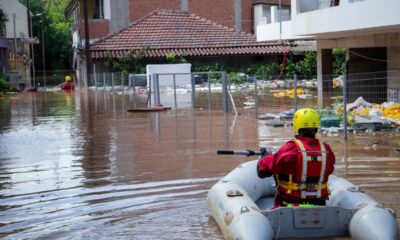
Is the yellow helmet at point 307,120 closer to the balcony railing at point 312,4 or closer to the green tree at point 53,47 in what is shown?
the balcony railing at point 312,4

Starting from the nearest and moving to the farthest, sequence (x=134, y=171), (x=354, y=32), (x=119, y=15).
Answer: (x=134, y=171)
(x=354, y=32)
(x=119, y=15)

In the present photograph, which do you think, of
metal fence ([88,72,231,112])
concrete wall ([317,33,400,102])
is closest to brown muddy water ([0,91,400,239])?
metal fence ([88,72,231,112])

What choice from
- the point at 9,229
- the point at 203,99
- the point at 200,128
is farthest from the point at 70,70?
the point at 9,229

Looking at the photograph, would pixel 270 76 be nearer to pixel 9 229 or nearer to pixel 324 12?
pixel 324 12

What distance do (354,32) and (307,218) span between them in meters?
16.1

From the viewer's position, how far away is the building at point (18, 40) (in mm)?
63594

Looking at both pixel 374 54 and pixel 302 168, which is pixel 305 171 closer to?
pixel 302 168

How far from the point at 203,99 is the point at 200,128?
13175 mm

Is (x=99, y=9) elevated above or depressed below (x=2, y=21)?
above

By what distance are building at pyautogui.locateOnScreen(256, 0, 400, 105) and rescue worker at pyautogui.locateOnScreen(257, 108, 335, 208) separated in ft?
37.9

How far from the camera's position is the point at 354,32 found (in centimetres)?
2252

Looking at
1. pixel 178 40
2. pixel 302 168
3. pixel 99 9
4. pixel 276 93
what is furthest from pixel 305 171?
pixel 99 9

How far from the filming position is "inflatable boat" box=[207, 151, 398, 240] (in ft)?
22.2

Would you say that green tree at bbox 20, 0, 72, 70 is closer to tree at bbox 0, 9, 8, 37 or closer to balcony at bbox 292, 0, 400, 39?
tree at bbox 0, 9, 8, 37
